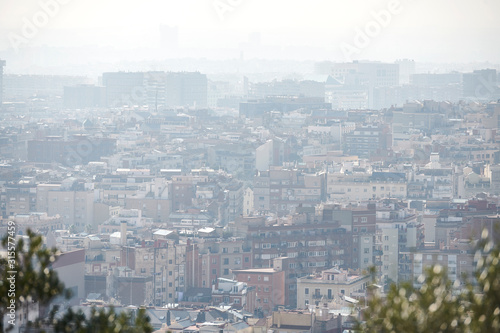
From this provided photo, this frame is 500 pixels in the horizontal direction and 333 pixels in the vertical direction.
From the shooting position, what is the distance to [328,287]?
1914 cm

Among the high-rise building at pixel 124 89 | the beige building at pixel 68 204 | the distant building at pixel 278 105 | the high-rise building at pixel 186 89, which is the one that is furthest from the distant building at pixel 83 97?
the beige building at pixel 68 204

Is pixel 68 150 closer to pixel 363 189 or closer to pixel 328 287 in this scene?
pixel 363 189

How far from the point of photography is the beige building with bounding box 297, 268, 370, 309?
1892 centimetres

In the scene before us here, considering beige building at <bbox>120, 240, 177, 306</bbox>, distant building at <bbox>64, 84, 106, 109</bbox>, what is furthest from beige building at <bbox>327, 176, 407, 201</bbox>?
distant building at <bbox>64, 84, 106, 109</bbox>

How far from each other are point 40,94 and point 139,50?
40.9m

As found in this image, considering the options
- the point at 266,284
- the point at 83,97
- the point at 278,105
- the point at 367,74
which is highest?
the point at 367,74

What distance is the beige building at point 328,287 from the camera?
62.1 ft

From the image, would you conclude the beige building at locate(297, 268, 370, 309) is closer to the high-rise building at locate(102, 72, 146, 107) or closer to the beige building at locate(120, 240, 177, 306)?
the beige building at locate(120, 240, 177, 306)

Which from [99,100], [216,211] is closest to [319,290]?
[216,211]

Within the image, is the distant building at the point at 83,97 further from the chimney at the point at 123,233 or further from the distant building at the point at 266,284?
the distant building at the point at 266,284

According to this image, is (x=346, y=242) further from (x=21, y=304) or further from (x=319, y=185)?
(x=21, y=304)

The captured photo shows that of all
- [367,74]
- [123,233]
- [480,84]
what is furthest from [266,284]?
[367,74]

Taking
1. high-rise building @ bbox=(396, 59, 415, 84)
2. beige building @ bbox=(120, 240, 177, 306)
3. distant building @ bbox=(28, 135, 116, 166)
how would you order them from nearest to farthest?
beige building @ bbox=(120, 240, 177, 306), distant building @ bbox=(28, 135, 116, 166), high-rise building @ bbox=(396, 59, 415, 84)

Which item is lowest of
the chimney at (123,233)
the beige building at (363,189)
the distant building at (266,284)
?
the distant building at (266,284)
